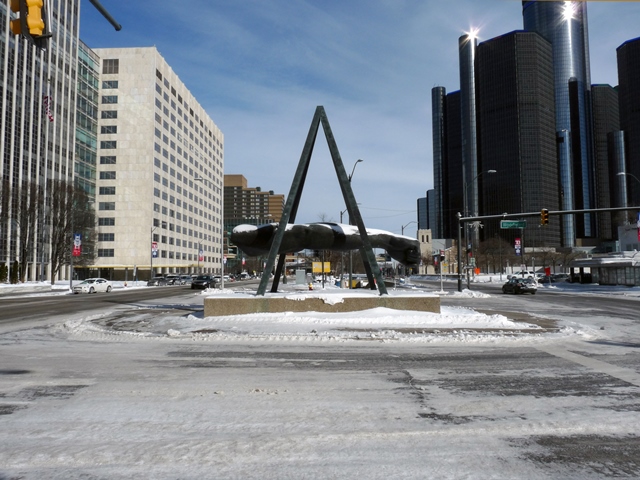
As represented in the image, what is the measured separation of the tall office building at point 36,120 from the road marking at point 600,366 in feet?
188

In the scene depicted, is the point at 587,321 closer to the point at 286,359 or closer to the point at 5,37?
the point at 286,359

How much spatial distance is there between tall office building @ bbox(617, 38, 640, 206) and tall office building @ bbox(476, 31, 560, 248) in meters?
33.6

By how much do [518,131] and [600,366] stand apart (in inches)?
6902

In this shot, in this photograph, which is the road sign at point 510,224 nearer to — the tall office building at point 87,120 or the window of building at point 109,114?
the tall office building at point 87,120

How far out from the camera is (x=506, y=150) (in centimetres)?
16300

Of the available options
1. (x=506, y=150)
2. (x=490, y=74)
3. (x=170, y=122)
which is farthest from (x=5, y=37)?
(x=490, y=74)

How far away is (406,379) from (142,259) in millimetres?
83233

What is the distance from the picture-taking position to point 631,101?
18675 centimetres

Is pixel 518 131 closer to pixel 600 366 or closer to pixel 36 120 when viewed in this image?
pixel 36 120

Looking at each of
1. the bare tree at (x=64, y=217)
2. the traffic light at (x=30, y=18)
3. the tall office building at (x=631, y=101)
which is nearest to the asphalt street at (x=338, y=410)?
the traffic light at (x=30, y=18)

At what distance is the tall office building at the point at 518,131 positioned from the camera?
532 ft

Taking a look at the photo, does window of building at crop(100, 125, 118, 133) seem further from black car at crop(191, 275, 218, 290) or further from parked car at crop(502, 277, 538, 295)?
parked car at crop(502, 277, 538, 295)

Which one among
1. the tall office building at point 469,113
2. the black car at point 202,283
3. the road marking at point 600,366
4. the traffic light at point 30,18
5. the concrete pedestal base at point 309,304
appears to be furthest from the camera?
the tall office building at point 469,113

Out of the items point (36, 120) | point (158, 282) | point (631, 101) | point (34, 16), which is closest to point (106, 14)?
point (34, 16)
